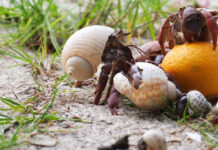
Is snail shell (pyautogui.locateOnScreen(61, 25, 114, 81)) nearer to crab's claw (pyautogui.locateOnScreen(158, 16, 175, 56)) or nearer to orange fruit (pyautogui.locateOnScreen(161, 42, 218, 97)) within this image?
crab's claw (pyautogui.locateOnScreen(158, 16, 175, 56))

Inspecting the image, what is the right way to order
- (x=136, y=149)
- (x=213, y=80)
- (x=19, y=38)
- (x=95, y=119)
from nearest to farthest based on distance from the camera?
(x=136, y=149) < (x=95, y=119) < (x=213, y=80) < (x=19, y=38)

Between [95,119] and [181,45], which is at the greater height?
[181,45]

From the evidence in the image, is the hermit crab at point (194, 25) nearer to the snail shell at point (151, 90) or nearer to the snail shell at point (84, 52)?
the snail shell at point (151, 90)

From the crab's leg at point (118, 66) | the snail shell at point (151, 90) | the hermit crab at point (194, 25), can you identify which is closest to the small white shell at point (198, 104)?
the snail shell at point (151, 90)

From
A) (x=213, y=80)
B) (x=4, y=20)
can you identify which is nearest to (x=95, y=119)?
(x=213, y=80)

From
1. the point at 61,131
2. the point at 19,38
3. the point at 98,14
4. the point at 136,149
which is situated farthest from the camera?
the point at 98,14

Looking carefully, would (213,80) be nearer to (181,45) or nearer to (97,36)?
(181,45)
